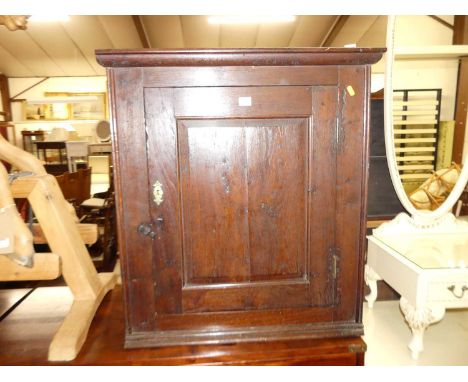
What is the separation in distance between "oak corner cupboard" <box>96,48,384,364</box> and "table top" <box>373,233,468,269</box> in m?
0.82

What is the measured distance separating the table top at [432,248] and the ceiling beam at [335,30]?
10.3 ft

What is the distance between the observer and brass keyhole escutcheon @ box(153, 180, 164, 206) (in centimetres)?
84

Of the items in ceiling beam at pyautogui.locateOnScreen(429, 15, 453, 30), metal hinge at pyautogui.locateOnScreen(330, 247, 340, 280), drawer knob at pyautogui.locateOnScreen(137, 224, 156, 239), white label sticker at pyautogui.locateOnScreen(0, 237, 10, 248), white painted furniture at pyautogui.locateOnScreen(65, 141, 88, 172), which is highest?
ceiling beam at pyautogui.locateOnScreen(429, 15, 453, 30)

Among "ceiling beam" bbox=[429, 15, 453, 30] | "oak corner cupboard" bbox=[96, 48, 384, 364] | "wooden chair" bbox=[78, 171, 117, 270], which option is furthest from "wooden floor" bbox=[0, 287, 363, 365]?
"ceiling beam" bbox=[429, 15, 453, 30]

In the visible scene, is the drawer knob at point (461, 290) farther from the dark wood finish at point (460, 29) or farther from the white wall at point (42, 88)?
the white wall at point (42, 88)

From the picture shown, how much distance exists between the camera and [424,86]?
2.81 meters

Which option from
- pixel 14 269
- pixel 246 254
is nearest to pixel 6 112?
pixel 14 269

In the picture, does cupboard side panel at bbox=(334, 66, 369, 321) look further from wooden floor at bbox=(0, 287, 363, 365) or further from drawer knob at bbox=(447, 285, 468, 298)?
drawer knob at bbox=(447, 285, 468, 298)

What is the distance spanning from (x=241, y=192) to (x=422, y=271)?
3.47ft

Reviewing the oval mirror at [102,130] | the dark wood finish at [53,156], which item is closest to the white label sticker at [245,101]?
the dark wood finish at [53,156]

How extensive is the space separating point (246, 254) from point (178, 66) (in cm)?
55

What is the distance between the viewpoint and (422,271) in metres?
1.40

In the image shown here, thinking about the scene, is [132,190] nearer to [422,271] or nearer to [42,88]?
[422,271]
